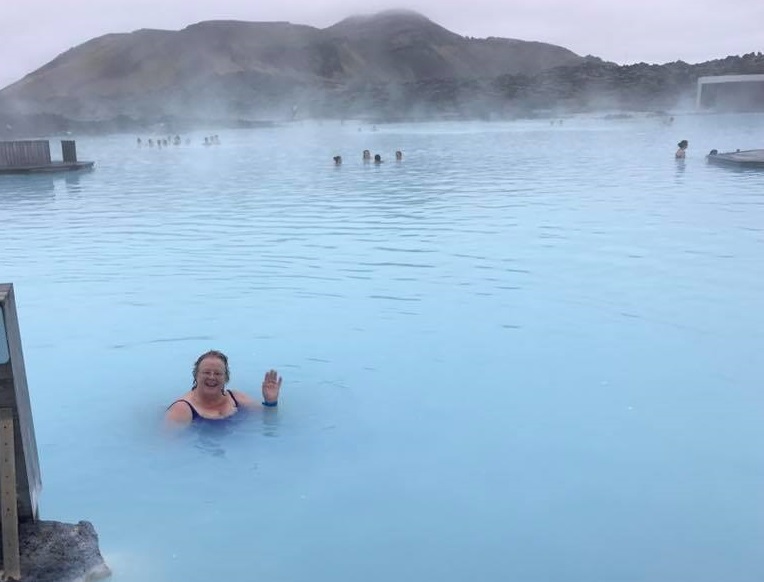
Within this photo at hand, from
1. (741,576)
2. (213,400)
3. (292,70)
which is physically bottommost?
(741,576)

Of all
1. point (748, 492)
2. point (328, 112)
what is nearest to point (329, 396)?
point (748, 492)

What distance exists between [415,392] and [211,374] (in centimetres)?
208

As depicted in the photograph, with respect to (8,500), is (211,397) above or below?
below

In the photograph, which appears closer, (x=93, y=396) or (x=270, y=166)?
(x=93, y=396)

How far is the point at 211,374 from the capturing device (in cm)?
521

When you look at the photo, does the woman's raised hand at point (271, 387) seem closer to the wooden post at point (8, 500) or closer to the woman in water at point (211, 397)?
the woman in water at point (211, 397)

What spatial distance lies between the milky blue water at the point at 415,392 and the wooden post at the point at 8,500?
2.96ft

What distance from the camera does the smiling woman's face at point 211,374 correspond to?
518 centimetres

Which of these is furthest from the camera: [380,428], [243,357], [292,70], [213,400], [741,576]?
[292,70]

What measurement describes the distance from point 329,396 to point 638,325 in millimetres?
3433

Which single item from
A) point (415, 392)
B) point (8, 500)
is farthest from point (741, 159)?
point (8, 500)

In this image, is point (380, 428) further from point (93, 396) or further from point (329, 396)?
point (93, 396)

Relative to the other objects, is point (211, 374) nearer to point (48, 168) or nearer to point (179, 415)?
point (179, 415)

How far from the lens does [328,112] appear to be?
112188 mm
